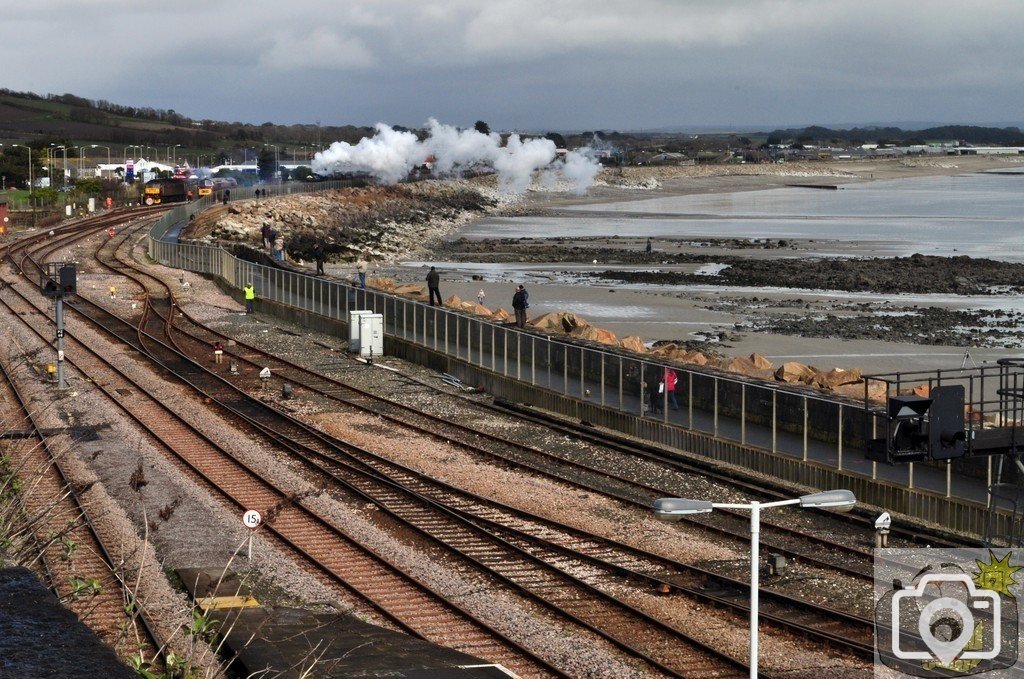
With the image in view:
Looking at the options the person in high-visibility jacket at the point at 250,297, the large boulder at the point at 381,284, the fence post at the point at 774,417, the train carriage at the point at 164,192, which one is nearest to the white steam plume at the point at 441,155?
the train carriage at the point at 164,192

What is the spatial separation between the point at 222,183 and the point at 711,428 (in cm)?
12523

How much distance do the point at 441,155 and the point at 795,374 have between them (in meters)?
129

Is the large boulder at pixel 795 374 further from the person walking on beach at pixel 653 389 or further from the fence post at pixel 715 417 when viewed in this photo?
the fence post at pixel 715 417

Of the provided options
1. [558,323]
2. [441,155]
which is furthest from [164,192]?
[558,323]

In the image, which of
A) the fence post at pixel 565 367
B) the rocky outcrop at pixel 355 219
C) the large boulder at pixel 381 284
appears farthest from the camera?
the rocky outcrop at pixel 355 219

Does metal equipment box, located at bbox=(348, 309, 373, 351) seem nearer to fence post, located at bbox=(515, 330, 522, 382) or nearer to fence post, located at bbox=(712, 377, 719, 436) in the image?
fence post, located at bbox=(515, 330, 522, 382)

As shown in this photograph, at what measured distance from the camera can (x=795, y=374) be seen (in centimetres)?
3859

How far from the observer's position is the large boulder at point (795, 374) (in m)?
37.7

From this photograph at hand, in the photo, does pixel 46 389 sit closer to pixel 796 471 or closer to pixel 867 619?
pixel 796 471

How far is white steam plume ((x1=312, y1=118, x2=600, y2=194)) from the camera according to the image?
158 m

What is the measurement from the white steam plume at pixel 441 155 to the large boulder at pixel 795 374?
11797 centimetres

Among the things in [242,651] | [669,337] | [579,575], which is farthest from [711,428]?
[669,337]

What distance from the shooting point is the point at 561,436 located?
3297 cm

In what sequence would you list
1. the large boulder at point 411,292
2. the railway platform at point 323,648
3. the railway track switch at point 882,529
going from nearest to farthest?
the railway platform at point 323,648 → the railway track switch at point 882,529 → the large boulder at point 411,292
